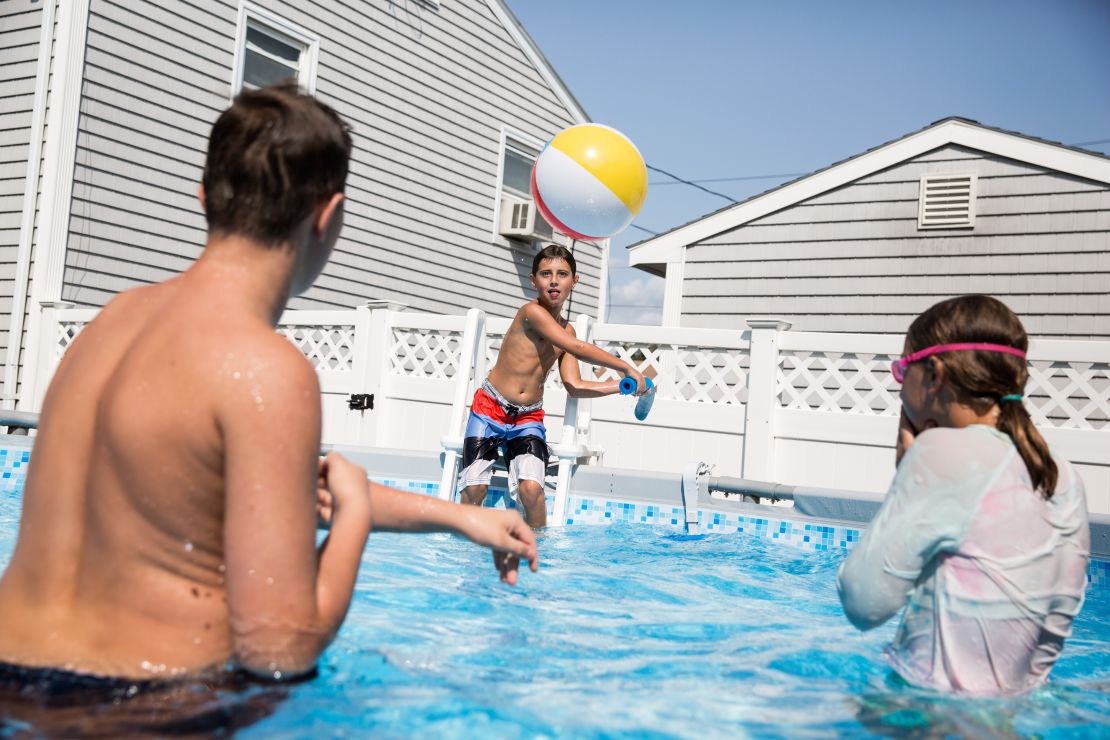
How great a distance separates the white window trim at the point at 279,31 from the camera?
1061 centimetres

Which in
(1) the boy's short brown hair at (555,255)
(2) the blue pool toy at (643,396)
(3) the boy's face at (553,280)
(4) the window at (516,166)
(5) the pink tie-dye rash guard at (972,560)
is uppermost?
(4) the window at (516,166)

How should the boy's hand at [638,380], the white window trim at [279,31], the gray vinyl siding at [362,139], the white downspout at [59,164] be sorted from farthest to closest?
the white window trim at [279,31], the gray vinyl siding at [362,139], the white downspout at [59,164], the boy's hand at [638,380]

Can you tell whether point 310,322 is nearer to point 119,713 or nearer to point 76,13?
point 76,13

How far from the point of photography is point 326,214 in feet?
4.87

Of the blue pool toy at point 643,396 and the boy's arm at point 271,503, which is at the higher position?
the blue pool toy at point 643,396

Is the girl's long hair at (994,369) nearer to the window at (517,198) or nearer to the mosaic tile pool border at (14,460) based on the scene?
the mosaic tile pool border at (14,460)

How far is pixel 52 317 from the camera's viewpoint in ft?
29.9

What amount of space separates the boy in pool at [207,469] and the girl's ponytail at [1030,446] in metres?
1.39

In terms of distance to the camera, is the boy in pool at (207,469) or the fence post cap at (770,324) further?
the fence post cap at (770,324)

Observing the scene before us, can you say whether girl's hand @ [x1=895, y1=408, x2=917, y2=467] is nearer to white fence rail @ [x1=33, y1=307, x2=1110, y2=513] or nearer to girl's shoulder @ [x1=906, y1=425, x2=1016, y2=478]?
girl's shoulder @ [x1=906, y1=425, x2=1016, y2=478]

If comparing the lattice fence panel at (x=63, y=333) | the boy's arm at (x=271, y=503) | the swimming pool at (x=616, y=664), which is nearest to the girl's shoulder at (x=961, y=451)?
the swimming pool at (x=616, y=664)

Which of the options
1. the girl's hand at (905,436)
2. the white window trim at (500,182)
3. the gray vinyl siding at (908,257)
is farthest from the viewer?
the white window trim at (500,182)

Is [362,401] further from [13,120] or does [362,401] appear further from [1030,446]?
[1030,446]

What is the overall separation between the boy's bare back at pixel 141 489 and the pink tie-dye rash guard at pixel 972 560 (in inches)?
50.3
